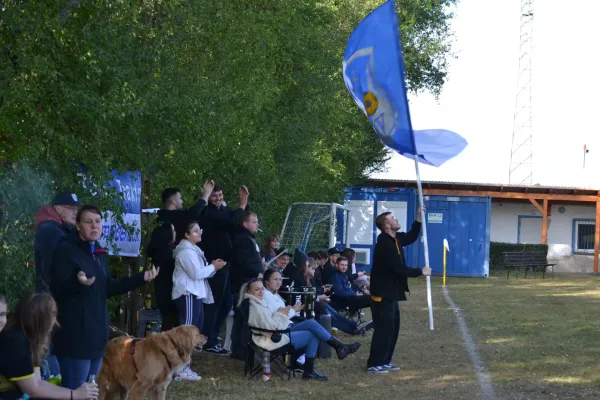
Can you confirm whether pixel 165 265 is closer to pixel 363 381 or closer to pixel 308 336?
pixel 308 336

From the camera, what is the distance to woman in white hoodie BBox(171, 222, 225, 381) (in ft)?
31.5

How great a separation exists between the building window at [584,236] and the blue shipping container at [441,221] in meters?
8.79

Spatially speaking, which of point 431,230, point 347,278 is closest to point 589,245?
point 431,230

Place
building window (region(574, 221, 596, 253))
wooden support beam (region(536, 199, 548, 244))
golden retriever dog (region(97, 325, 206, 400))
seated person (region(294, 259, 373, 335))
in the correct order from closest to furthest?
golden retriever dog (region(97, 325, 206, 400)), seated person (region(294, 259, 373, 335)), wooden support beam (region(536, 199, 548, 244)), building window (region(574, 221, 596, 253))

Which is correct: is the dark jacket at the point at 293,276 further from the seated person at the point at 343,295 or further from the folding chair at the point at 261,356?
the seated person at the point at 343,295

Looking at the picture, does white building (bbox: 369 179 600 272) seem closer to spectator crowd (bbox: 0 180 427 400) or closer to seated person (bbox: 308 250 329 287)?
spectator crowd (bbox: 0 180 427 400)

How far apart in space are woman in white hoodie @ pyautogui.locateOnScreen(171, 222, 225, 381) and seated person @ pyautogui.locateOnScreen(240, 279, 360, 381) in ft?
1.82

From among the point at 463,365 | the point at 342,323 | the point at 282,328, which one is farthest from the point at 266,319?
the point at 342,323

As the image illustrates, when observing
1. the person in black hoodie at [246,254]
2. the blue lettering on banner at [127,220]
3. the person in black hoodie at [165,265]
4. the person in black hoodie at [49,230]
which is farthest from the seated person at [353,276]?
the person in black hoodie at [49,230]

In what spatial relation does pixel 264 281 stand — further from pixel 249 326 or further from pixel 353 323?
pixel 353 323

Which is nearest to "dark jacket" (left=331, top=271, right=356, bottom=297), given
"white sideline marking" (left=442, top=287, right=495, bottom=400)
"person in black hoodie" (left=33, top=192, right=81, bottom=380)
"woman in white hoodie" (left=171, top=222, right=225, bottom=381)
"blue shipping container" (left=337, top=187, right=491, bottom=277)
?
"white sideline marking" (left=442, top=287, right=495, bottom=400)

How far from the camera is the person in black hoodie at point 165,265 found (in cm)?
965

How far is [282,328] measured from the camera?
9797 mm

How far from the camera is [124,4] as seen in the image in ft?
30.6
